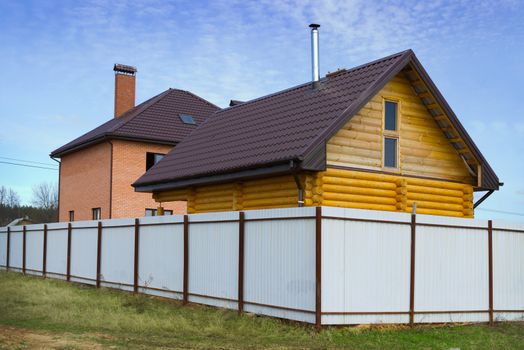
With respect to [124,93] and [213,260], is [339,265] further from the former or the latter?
[124,93]

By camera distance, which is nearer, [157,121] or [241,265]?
[241,265]

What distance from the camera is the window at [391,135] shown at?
15.5m

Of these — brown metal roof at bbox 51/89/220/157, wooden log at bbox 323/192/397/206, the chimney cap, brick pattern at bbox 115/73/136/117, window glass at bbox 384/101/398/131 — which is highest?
the chimney cap

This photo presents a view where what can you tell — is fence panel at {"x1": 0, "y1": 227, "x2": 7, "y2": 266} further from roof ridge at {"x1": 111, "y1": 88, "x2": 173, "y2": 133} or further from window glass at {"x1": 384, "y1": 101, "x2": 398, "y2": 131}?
window glass at {"x1": 384, "y1": 101, "x2": 398, "y2": 131}

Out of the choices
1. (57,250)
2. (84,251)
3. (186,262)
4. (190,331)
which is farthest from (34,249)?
(190,331)

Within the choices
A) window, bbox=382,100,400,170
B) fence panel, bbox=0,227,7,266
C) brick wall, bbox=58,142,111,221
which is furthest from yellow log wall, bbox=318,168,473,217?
fence panel, bbox=0,227,7,266

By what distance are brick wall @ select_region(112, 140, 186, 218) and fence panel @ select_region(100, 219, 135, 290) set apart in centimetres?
1033

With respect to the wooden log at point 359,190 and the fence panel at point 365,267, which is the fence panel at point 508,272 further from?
the wooden log at point 359,190

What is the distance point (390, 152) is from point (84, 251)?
918 centimetres

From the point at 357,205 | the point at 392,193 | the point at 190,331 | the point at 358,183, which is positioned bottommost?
the point at 190,331

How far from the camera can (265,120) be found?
1730 centimetres

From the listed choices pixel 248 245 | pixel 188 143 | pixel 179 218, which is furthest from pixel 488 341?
pixel 188 143

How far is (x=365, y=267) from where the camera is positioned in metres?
10.9

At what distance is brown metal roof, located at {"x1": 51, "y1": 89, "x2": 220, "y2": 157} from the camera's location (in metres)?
29.0
